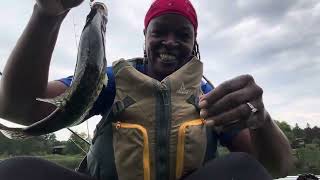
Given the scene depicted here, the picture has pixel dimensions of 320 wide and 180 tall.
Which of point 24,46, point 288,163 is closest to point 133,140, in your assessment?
point 24,46

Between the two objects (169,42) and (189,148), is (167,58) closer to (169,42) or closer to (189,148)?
(169,42)

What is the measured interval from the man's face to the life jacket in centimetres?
20

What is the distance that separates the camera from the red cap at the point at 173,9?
9.25 ft

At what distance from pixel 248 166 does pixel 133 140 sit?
645mm

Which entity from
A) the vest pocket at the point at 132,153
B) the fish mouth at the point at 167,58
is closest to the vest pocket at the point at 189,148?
the vest pocket at the point at 132,153

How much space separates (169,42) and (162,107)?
477 millimetres

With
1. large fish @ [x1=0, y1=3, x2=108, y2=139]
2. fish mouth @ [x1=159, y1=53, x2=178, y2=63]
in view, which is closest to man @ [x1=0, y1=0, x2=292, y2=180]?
fish mouth @ [x1=159, y1=53, x2=178, y2=63]

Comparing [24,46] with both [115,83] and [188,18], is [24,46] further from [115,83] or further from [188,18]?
[188,18]

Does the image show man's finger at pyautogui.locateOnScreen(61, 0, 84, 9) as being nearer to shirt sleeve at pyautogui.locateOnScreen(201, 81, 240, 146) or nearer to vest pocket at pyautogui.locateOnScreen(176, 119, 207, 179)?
vest pocket at pyautogui.locateOnScreen(176, 119, 207, 179)

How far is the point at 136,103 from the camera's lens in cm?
258

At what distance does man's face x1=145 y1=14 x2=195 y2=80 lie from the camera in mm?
2826

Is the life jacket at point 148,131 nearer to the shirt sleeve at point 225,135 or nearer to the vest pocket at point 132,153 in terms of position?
the vest pocket at point 132,153

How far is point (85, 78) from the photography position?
5.87ft

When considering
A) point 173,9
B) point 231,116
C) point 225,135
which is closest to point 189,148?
point 225,135
